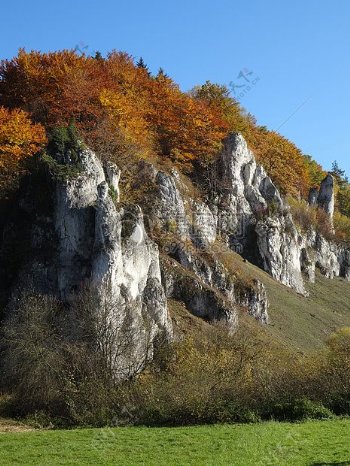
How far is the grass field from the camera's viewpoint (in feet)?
53.3

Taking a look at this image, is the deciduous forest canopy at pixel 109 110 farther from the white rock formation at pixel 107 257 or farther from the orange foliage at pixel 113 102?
the white rock formation at pixel 107 257

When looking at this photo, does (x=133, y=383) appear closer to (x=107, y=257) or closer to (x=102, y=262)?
(x=102, y=262)

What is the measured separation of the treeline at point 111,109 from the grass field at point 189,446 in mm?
26947

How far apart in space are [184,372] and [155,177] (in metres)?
28.2

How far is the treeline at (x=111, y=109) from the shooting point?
156ft

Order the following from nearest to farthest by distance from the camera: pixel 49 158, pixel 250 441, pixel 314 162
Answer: pixel 250 441 → pixel 49 158 → pixel 314 162

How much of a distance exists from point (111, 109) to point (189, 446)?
39389 millimetres

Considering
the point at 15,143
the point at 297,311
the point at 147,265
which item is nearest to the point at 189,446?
the point at 147,265

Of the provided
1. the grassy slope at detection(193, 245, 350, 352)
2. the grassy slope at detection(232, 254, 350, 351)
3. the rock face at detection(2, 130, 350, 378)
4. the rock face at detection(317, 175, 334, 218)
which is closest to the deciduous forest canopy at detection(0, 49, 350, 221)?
the rock face at detection(2, 130, 350, 378)

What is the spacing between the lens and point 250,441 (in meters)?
→ 18.5

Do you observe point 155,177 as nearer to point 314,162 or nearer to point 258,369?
point 258,369

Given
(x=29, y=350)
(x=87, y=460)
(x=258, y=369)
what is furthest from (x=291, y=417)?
(x=29, y=350)

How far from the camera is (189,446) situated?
18141mm

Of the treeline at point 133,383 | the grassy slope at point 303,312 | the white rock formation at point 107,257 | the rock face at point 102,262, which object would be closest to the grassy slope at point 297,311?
the grassy slope at point 303,312
